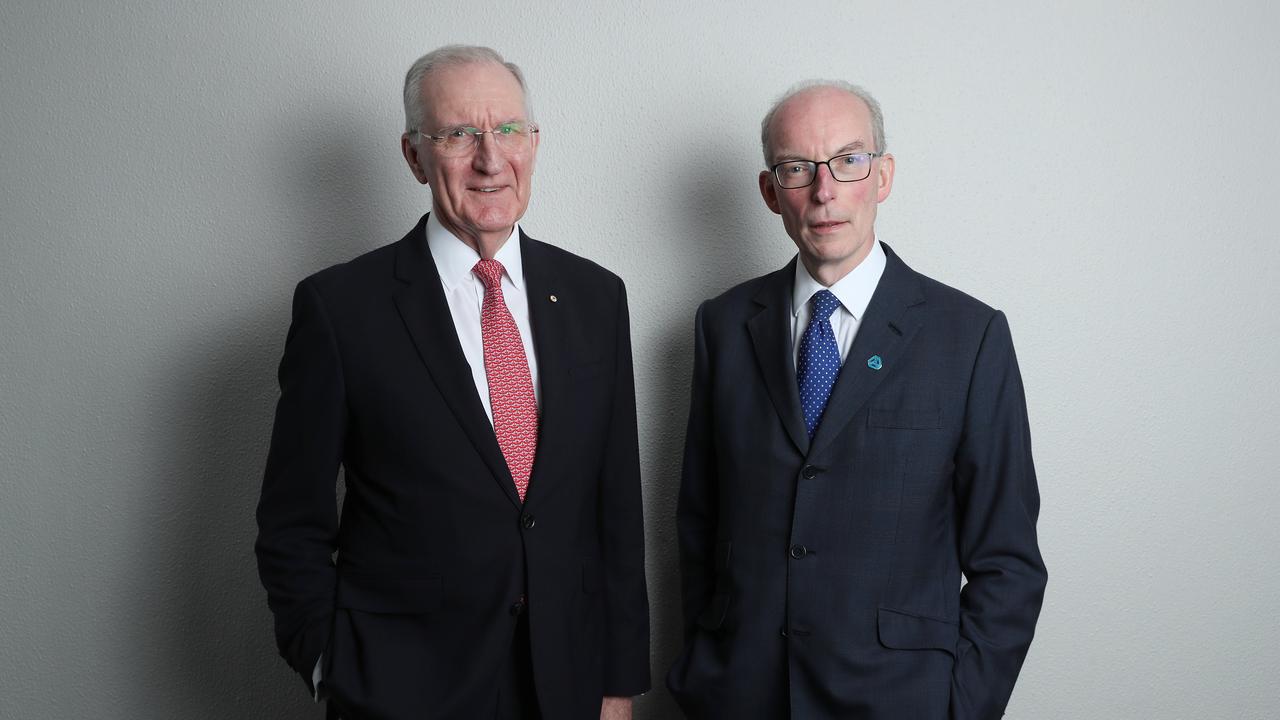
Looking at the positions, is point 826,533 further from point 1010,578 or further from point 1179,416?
point 1179,416

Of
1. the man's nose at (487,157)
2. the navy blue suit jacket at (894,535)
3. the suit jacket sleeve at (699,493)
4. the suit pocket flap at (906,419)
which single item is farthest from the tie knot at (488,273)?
the suit pocket flap at (906,419)

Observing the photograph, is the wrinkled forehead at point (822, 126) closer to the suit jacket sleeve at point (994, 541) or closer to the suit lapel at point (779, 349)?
the suit lapel at point (779, 349)

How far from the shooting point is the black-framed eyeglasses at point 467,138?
5.82 ft

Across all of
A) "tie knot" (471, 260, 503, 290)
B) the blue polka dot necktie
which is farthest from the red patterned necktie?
the blue polka dot necktie

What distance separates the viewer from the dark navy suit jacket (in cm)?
174

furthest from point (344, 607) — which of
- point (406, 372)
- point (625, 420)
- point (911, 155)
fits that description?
point (911, 155)

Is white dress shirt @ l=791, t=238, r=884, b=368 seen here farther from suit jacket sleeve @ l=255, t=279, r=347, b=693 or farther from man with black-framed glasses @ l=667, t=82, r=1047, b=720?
suit jacket sleeve @ l=255, t=279, r=347, b=693

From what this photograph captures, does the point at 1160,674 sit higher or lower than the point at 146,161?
lower

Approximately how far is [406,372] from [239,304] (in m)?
0.81

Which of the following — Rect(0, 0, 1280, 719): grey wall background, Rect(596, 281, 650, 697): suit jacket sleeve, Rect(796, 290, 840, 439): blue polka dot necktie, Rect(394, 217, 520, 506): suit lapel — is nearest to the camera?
Rect(394, 217, 520, 506): suit lapel

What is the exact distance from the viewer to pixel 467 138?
1784mm

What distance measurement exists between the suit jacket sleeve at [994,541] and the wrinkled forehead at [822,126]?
1.42 ft

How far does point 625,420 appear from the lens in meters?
1.99

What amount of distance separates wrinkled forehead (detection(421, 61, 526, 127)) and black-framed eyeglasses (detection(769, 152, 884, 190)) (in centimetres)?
52
